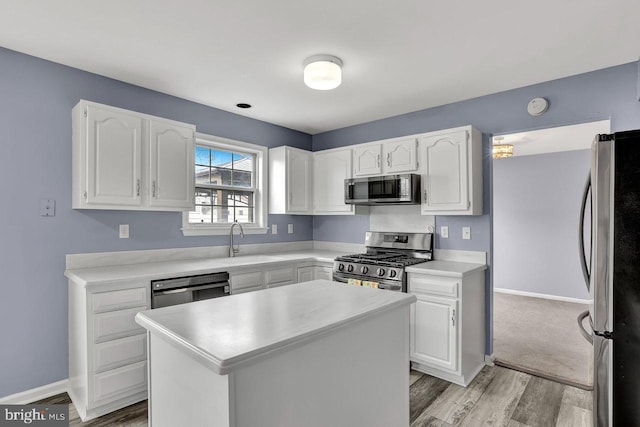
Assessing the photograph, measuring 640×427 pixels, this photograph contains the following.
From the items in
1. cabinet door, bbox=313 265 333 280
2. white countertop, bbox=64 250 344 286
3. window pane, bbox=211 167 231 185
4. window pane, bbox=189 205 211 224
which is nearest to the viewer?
white countertop, bbox=64 250 344 286

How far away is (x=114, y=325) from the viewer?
7.73 feet

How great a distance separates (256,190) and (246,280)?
1352mm

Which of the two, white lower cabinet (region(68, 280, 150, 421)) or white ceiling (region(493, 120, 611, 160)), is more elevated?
white ceiling (region(493, 120, 611, 160))

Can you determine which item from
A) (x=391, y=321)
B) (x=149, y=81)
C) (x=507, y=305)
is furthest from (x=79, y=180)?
(x=507, y=305)

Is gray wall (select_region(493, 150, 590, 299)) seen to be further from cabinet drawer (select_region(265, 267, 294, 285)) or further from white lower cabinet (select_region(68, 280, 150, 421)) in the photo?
white lower cabinet (select_region(68, 280, 150, 421))

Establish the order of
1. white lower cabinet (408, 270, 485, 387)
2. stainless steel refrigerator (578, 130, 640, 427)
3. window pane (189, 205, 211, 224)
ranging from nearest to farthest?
stainless steel refrigerator (578, 130, 640, 427) → white lower cabinet (408, 270, 485, 387) → window pane (189, 205, 211, 224)

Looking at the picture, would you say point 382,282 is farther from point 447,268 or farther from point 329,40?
point 329,40

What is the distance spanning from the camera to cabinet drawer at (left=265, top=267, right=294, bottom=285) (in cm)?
335

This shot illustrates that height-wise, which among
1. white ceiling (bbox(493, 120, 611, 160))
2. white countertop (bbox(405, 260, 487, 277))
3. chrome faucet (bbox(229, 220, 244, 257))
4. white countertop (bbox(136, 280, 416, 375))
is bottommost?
white countertop (bbox(405, 260, 487, 277))

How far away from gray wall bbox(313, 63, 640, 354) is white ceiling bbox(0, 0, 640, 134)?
0.37 ft

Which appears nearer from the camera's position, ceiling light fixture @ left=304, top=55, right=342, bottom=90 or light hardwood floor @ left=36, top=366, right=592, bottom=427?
light hardwood floor @ left=36, top=366, right=592, bottom=427

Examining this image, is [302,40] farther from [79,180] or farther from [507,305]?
[507,305]

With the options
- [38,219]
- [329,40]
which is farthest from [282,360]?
[38,219]

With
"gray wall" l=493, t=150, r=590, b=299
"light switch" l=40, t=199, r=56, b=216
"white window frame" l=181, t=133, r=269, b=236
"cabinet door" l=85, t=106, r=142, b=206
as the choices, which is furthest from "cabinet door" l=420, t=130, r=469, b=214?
"gray wall" l=493, t=150, r=590, b=299
